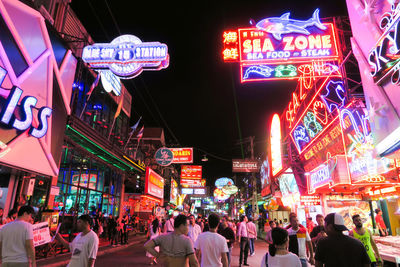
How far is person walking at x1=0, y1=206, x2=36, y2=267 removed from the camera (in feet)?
14.8

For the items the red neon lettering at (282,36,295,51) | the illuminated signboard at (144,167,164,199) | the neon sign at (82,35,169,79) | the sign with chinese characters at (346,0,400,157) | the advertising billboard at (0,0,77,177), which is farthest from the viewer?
the illuminated signboard at (144,167,164,199)

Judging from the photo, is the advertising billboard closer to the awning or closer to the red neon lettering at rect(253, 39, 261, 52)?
the awning

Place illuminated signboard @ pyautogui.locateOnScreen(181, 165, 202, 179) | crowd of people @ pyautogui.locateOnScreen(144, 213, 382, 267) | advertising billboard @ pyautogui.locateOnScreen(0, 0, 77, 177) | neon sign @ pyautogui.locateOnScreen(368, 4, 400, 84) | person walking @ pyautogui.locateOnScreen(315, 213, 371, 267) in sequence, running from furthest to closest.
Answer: illuminated signboard @ pyautogui.locateOnScreen(181, 165, 202, 179), advertising billboard @ pyautogui.locateOnScreen(0, 0, 77, 177), neon sign @ pyautogui.locateOnScreen(368, 4, 400, 84), person walking @ pyautogui.locateOnScreen(315, 213, 371, 267), crowd of people @ pyautogui.locateOnScreen(144, 213, 382, 267)

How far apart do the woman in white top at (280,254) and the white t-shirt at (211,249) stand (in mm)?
1434

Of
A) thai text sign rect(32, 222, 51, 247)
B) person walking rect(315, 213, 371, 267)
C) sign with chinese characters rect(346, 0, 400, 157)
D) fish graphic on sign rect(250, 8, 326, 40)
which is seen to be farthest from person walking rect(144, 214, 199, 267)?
fish graphic on sign rect(250, 8, 326, 40)

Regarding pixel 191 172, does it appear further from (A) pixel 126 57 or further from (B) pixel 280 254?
(B) pixel 280 254

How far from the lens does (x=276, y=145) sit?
870 inches

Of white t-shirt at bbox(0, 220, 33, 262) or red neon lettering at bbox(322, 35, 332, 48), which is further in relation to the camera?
red neon lettering at bbox(322, 35, 332, 48)

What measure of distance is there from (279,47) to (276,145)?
11217 mm

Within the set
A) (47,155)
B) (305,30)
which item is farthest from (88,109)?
(305,30)

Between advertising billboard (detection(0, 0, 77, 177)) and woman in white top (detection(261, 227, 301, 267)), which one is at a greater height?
advertising billboard (detection(0, 0, 77, 177))

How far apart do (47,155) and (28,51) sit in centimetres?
437

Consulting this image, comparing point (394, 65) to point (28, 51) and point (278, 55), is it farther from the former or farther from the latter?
point (28, 51)

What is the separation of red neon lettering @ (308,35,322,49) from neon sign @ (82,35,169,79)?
23.4ft
